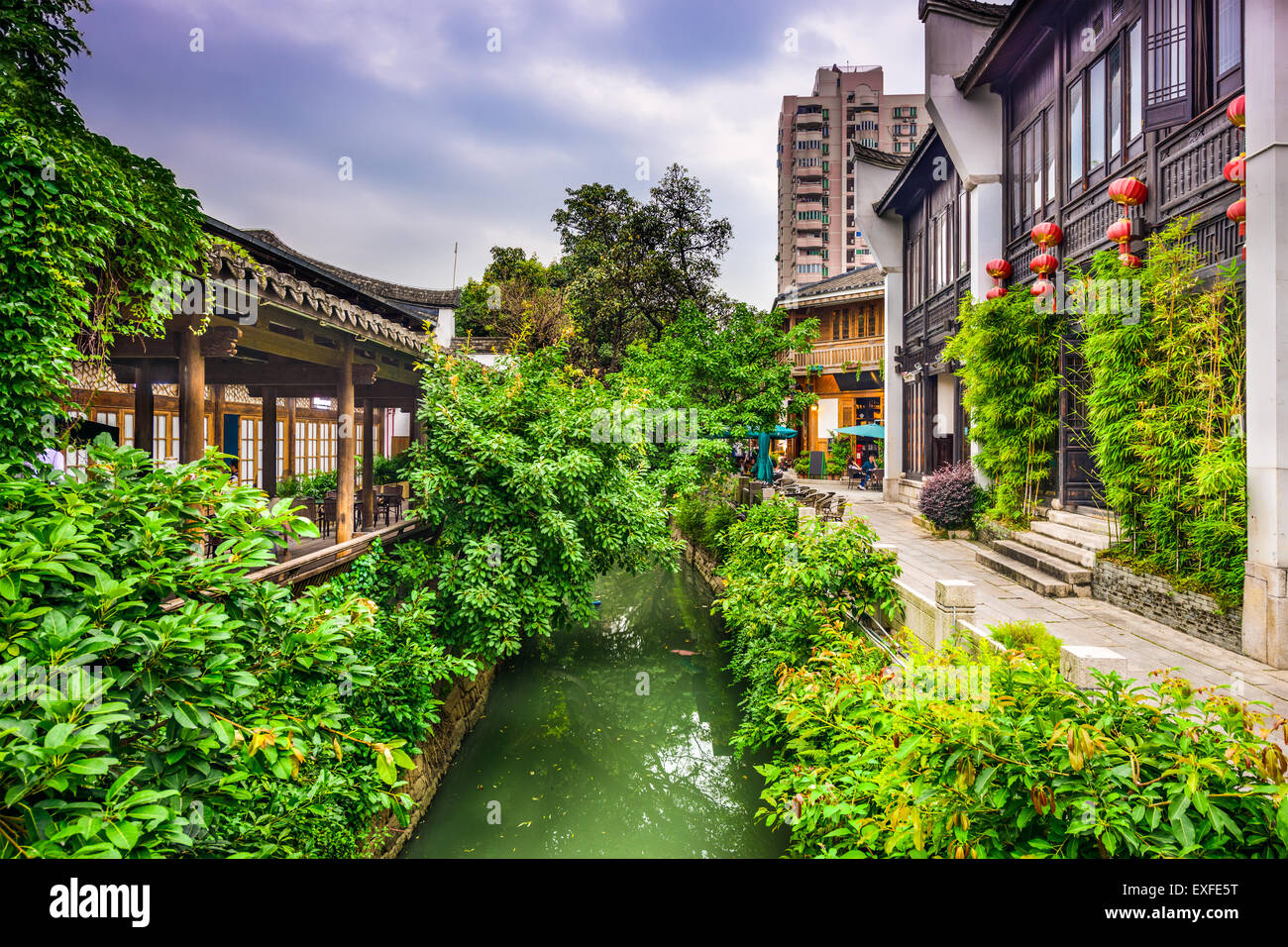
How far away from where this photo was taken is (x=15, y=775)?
4.98ft

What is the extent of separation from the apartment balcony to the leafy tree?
422 cm

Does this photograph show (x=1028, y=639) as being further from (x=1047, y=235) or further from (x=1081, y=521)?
(x=1047, y=235)

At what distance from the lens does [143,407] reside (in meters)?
7.87

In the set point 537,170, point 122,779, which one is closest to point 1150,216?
point 122,779

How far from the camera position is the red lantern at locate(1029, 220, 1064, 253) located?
9.88 metres

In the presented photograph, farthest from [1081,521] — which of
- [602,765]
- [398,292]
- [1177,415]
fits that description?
[398,292]

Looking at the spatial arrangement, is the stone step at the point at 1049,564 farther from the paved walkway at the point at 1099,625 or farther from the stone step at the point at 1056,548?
the paved walkway at the point at 1099,625

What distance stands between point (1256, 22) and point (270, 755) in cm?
834

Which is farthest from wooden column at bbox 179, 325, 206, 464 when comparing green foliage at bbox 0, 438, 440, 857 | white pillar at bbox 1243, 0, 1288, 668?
white pillar at bbox 1243, 0, 1288, 668

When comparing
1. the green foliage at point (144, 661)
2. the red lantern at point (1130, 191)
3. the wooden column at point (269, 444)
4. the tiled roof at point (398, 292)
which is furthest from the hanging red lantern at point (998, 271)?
the tiled roof at point (398, 292)

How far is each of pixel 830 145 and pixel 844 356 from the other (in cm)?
3978

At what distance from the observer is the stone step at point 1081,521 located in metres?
8.66

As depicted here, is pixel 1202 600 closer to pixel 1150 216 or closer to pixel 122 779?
pixel 1150 216

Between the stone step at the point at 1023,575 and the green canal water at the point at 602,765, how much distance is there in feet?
13.7
